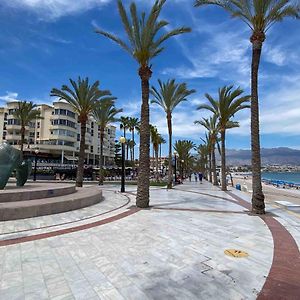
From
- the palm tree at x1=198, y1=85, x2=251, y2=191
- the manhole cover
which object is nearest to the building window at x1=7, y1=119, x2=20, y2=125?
Answer: the palm tree at x1=198, y1=85, x2=251, y2=191

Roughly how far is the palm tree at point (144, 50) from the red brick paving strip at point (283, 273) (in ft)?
22.4

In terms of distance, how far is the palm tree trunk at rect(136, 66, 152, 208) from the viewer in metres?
13.0

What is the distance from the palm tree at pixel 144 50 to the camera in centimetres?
1312

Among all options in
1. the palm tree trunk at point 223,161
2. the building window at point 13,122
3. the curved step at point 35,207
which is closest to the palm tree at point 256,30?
the curved step at point 35,207

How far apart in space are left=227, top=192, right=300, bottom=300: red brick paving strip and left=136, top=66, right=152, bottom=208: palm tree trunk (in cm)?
662

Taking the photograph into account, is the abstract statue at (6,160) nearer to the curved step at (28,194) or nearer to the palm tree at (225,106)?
the curved step at (28,194)

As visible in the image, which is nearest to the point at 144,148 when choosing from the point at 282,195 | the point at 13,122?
the point at 282,195

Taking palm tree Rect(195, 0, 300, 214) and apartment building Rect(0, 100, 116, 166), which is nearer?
palm tree Rect(195, 0, 300, 214)

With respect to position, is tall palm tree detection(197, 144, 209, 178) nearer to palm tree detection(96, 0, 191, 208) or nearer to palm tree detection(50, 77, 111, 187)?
palm tree detection(50, 77, 111, 187)

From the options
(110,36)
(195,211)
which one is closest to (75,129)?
(110,36)

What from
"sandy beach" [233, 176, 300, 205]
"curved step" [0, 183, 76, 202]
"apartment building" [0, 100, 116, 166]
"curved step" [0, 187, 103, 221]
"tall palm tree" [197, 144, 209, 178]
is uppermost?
"apartment building" [0, 100, 116, 166]

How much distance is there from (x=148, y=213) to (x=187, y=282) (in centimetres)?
698

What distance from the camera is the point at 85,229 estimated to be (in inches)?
324

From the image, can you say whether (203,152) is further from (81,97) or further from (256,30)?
(256,30)
